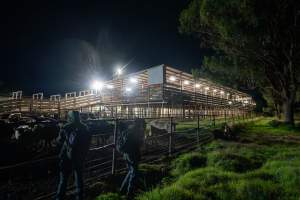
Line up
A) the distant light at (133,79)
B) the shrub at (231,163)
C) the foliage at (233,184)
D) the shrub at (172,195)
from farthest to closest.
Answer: the distant light at (133,79)
the shrub at (231,163)
the foliage at (233,184)
the shrub at (172,195)

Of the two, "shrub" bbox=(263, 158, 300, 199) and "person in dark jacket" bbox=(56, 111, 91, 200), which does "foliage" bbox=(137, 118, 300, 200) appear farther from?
"person in dark jacket" bbox=(56, 111, 91, 200)

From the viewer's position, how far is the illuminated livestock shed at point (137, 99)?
67.7 feet

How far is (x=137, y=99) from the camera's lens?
878 inches

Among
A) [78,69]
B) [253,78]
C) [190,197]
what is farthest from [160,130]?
[78,69]

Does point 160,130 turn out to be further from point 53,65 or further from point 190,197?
point 53,65

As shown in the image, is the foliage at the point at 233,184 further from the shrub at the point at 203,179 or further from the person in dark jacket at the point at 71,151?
the person in dark jacket at the point at 71,151

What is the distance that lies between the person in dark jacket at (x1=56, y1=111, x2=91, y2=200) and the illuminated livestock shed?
1076 centimetres

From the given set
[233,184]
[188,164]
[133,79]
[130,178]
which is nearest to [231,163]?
[188,164]

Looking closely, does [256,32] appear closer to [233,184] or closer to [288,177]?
[288,177]

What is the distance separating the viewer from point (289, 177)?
5.68 m

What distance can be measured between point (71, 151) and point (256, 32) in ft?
67.5

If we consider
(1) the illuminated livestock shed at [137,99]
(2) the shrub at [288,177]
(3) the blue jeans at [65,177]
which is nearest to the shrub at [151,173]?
(3) the blue jeans at [65,177]

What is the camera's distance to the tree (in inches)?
763

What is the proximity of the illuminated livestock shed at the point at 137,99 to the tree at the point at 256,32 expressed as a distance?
5.90 meters
